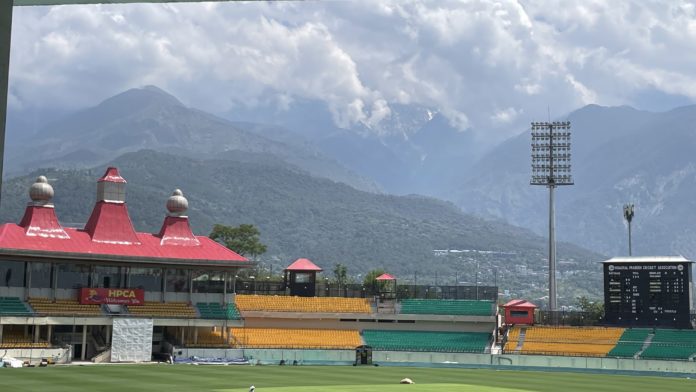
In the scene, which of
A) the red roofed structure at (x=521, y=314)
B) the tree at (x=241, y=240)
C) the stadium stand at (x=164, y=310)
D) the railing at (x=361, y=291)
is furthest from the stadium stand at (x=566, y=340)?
the tree at (x=241, y=240)

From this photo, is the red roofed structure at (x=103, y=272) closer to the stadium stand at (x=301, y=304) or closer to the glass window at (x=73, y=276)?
the glass window at (x=73, y=276)

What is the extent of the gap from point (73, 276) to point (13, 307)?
714cm

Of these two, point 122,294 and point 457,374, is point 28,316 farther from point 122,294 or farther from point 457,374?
point 457,374

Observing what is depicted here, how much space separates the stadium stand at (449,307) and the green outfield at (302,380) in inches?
919

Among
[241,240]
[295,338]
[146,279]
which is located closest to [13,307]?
[146,279]

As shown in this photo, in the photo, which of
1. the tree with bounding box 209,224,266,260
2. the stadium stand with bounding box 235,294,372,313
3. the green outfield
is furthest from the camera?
the tree with bounding box 209,224,266,260

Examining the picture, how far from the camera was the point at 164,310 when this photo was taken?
82.8 m

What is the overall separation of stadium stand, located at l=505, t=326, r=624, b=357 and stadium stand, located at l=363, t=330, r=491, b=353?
3.27m

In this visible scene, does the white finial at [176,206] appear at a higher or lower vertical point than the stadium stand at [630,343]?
higher

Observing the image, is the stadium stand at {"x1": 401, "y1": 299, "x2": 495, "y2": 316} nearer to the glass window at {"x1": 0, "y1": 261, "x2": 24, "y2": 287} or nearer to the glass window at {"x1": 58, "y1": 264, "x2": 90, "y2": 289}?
the glass window at {"x1": 58, "y1": 264, "x2": 90, "y2": 289}

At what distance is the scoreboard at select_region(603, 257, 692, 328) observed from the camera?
82.4m

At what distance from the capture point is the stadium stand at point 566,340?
277ft

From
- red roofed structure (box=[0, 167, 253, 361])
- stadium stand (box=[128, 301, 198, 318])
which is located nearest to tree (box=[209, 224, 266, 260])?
red roofed structure (box=[0, 167, 253, 361])

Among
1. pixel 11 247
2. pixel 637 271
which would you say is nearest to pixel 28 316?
pixel 11 247
